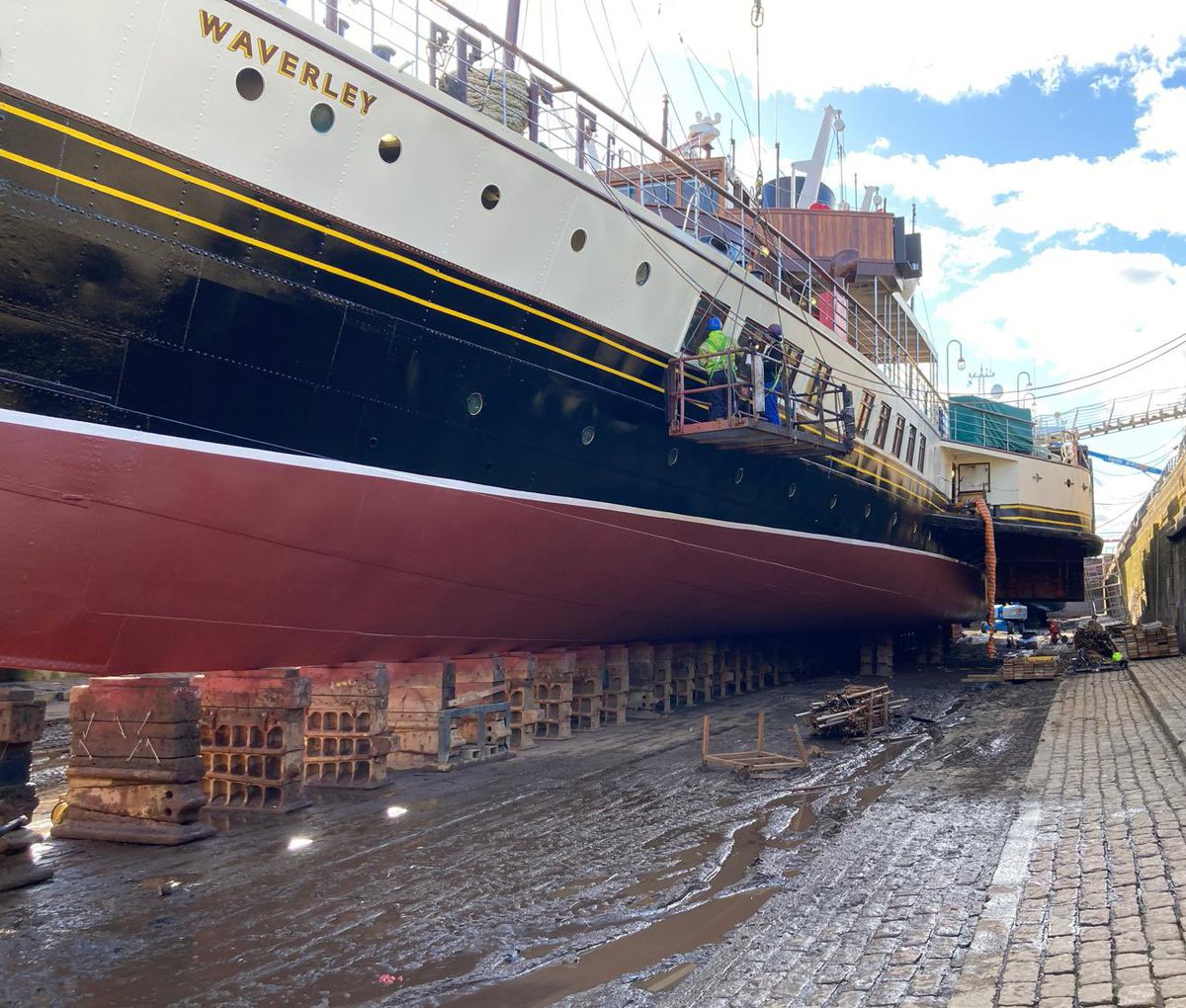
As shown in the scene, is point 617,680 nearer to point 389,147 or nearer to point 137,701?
point 137,701

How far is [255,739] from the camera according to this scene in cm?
761

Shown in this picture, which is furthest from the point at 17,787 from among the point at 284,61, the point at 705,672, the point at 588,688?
the point at 705,672

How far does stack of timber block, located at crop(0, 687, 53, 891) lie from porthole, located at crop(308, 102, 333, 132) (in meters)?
4.27

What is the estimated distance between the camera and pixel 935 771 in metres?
8.85

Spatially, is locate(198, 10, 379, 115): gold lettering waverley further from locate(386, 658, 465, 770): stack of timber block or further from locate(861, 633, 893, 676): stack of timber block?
locate(861, 633, 893, 676): stack of timber block

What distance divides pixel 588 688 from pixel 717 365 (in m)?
4.36

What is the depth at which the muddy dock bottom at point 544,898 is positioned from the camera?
431cm

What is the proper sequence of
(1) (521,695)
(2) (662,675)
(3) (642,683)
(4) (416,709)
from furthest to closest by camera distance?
(2) (662,675) → (3) (642,683) → (1) (521,695) → (4) (416,709)

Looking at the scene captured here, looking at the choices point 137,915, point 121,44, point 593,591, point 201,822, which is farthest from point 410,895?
point 121,44

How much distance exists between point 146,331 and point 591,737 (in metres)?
7.10

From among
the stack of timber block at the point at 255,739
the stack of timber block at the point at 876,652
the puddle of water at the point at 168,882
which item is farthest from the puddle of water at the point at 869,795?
the stack of timber block at the point at 876,652

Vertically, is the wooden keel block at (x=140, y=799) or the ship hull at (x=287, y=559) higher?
the ship hull at (x=287, y=559)

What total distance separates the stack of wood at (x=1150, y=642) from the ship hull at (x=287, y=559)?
34.2ft

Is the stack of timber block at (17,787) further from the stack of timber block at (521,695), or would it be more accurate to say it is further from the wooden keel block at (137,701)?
the stack of timber block at (521,695)
